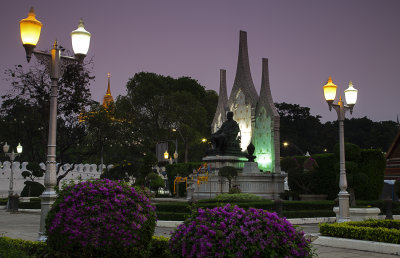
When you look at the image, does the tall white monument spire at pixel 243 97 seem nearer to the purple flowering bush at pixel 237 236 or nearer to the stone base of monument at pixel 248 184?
the stone base of monument at pixel 248 184

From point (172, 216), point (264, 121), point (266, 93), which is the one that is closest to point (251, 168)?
point (264, 121)

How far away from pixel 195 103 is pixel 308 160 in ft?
97.9

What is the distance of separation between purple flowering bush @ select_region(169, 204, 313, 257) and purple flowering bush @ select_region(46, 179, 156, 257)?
179 centimetres

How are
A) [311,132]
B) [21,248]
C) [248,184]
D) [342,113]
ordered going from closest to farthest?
[21,248] → [342,113] → [248,184] → [311,132]

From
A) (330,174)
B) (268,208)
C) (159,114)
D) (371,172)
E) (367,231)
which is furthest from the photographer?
Result: (159,114)

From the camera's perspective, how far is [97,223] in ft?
25.5

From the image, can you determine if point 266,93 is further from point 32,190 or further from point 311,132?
point 311,132

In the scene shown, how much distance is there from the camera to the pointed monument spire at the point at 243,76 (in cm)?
3875

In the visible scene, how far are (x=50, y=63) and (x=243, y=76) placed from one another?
97.6 feet

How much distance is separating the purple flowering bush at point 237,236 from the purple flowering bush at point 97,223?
1.79 meters

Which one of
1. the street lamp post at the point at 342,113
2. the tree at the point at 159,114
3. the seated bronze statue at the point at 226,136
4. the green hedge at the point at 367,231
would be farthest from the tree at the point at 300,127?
the green hedge at the point at 367,231

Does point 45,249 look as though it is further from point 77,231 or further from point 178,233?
point 178,233

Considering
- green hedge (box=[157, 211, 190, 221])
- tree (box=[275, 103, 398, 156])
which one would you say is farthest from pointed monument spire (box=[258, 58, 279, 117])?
tree (box=[275, 103, 398, 156])

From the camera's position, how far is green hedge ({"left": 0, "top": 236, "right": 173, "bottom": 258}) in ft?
28.1
